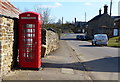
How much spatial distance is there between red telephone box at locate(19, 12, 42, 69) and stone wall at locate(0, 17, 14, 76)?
46 cm

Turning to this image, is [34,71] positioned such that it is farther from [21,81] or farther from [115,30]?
[115,30]

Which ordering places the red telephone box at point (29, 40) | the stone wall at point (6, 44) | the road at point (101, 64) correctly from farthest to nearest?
1. the road at point (101, 64)
2. the red telephone box at point (29, 40)
3. the stone wall at point (6, 44)

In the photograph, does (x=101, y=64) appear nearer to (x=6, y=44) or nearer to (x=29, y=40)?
(x=29, y=40)

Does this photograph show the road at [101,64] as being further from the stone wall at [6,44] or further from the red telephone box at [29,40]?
the stone wall at [6,44]

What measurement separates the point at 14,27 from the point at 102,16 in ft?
173

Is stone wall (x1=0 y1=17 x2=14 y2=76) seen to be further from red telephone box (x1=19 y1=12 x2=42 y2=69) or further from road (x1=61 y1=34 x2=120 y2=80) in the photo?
road (x1=61 y1=34 x2=120 y2=80)

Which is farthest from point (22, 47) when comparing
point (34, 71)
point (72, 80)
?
point (72, 80)

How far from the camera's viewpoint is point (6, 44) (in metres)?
6.50

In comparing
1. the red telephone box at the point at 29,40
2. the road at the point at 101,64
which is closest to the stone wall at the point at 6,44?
the red telephone box at the point at 29,40

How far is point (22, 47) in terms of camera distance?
749cm

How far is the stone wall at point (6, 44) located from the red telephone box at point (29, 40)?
1.52 ft

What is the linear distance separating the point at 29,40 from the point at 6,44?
117 centimetres

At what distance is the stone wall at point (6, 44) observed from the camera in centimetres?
609

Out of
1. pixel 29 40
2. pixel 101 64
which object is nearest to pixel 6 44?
pixel 29 40
